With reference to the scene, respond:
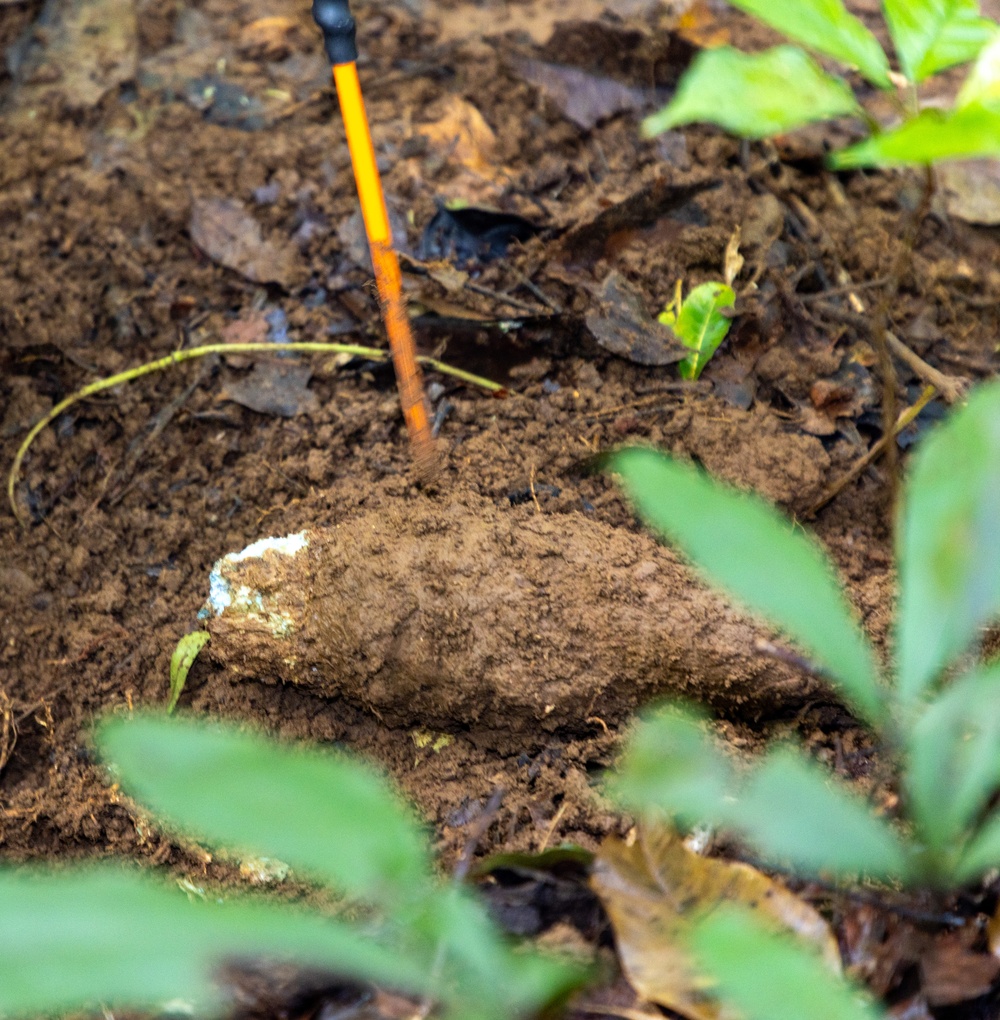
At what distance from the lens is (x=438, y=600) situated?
4.64ft

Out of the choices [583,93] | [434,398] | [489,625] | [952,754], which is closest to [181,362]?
[434,398]

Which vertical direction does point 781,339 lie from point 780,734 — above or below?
above

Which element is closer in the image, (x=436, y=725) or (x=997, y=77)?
(x=997, y=77)

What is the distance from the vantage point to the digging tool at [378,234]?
153 cm

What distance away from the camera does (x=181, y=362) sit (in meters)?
→ 2.04

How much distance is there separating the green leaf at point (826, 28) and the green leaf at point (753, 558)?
0.39m

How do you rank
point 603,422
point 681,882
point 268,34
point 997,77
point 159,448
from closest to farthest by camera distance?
Answer: point 997,77, point 681,882, point 603,422, point 159,448, point 268,34

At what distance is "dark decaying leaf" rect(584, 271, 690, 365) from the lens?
5.94 feet

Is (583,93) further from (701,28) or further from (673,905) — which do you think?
(673,905)

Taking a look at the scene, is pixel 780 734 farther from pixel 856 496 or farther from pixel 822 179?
pixel 822 179

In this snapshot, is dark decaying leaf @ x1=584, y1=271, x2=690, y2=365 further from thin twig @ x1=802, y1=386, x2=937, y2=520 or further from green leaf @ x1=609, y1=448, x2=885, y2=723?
green leaf @ x1=609, y1=448, x2=885, y2=723

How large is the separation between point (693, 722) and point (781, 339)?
87 centimetres

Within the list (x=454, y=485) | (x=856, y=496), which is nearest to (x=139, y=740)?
(x=454, y=485)

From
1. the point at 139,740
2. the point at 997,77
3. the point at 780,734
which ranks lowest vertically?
the point at 780,734
